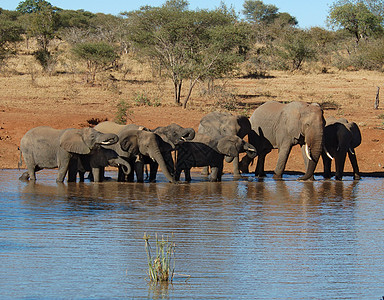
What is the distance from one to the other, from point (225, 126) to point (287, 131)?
148 cm

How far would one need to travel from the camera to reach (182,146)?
13789 millimetres

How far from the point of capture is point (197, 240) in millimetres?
7582

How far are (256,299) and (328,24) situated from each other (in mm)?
46099

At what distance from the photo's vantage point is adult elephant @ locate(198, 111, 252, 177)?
15250mm

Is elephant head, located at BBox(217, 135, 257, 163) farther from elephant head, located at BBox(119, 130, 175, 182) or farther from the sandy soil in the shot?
the sandy soil

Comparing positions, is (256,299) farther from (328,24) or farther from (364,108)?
(328,24)

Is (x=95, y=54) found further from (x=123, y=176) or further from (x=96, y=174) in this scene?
(x=96, y=174)

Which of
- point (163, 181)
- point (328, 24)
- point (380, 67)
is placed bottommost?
point (163, 181)

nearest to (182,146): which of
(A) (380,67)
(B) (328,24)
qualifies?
(A) (380,67)

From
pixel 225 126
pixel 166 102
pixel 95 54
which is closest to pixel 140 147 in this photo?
pixel 225 126

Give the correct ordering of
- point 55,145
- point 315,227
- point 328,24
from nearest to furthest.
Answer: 1. point 315,227
2. point 55,145
3. point 328,24

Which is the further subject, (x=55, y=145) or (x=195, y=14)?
(x=195, y=14)

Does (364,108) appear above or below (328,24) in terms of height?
below

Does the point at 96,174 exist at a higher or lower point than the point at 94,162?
lower
